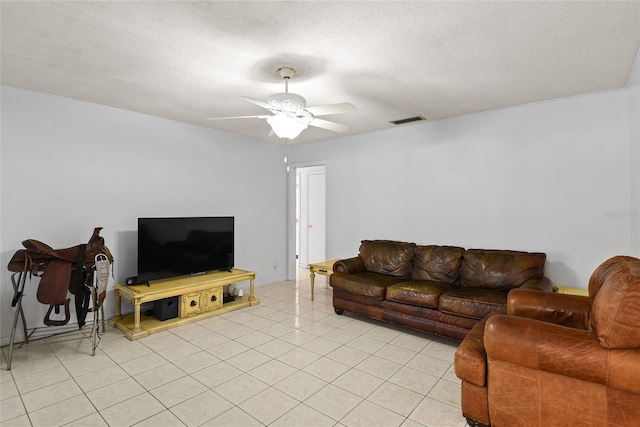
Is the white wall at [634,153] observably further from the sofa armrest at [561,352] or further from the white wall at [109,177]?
the white wall at [109,177]

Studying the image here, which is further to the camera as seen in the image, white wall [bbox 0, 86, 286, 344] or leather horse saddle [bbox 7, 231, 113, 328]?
white wall [bbox 0, 86, 286, 344]

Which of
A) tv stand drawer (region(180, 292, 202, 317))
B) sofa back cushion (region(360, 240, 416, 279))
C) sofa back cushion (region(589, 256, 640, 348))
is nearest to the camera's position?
sofa back cushion (region(589, 256, 640, 348))

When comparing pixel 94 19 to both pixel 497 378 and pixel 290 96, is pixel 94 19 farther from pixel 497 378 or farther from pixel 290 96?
pixel 497 378

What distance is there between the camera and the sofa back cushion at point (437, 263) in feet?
12.9

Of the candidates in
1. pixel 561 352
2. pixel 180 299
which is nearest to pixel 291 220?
pixel 180 299

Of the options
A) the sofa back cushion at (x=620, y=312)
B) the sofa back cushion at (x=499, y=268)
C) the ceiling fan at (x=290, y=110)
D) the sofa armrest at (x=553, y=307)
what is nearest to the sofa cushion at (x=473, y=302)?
the sofa back cushion at (x=499, y=268)

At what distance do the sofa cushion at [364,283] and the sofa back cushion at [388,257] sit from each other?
140 mm

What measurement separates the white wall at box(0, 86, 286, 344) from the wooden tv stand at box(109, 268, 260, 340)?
0.42m

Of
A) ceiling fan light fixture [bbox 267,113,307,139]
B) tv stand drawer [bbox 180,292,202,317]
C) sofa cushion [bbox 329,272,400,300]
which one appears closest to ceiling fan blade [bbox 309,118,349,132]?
ceiling fan light fixture [bbox 267,113,307,139]

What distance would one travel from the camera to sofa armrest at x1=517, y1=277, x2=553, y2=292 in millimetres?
3025

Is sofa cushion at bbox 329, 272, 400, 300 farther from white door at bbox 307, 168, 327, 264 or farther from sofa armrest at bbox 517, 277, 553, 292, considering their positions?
white door at bbox 307, 168, 327, 264

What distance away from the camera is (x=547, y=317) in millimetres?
2395

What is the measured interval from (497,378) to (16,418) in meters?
3.04

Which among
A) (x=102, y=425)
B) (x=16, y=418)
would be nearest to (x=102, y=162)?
(x=16, y=418)
